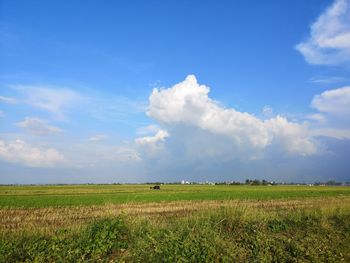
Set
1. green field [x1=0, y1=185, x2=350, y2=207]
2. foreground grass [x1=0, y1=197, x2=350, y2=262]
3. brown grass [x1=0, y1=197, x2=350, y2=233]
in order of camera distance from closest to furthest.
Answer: foreground grass [x1=0, y1=197, x2=350, y2=262] → brown grass [x1=0, y1=197, x2=350, y2=233] → green field [x1=0, y1=185, x2=350, y2=207]

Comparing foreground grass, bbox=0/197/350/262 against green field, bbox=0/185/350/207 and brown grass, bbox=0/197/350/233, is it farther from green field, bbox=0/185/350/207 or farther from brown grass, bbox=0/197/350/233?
green field, bbox=0/185/350/207

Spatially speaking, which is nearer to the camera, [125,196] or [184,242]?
[184,242]

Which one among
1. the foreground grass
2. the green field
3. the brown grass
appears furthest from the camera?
the green field

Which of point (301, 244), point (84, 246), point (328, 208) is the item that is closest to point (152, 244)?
point (84, 246)

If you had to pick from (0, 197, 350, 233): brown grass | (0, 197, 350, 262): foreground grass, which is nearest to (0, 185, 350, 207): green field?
(0, 197, 350, 233): brown grass

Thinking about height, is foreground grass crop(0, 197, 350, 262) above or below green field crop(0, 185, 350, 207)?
below

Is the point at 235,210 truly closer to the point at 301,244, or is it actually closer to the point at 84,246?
the point at 301,244

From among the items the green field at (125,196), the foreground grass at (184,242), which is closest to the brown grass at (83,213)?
the foreground grass at (184,242)

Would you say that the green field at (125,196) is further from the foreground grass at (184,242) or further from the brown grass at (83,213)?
the foreground grass at (184,242)

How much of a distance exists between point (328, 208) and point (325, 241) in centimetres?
672

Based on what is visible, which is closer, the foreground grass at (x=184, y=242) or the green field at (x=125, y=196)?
the foreground grass at (x=184, y=242)

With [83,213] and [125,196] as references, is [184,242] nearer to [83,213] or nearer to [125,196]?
[83,213]

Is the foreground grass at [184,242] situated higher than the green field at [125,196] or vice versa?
the green field at [125,196]

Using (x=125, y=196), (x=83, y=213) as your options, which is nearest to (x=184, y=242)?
(x=83, y=213)
